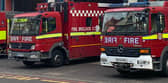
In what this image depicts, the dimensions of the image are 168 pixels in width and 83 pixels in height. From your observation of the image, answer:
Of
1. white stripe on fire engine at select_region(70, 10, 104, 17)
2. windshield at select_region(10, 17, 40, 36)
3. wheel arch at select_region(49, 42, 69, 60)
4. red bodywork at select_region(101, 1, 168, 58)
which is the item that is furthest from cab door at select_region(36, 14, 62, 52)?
red bodywork at select_region(101, 1, 168, 58)

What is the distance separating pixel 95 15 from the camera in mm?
18484

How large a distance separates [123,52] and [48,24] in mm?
5154

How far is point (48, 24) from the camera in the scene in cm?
1642

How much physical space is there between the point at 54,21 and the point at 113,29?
4.66 m

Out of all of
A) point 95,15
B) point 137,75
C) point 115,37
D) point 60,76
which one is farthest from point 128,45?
point 95,15

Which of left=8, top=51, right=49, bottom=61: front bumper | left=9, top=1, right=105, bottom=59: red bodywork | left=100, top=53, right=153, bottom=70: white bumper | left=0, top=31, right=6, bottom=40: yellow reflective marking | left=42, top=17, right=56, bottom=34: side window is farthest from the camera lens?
left=0, top=31, right=6, bottom=40: yellow reflective marking

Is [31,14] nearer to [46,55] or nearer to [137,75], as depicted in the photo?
[46,55]

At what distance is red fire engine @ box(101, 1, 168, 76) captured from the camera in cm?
1209

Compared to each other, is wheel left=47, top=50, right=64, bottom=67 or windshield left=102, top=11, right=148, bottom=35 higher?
windshield left=102, top=11, right=148, bottom=35

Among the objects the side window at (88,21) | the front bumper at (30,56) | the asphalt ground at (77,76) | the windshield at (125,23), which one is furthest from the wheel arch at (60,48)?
the windshield at (125,23)

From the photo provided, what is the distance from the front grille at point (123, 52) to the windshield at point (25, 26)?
4.45 meters

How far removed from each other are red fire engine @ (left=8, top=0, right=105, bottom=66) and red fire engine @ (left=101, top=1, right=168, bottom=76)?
161 inches

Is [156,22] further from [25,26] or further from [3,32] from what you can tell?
[3,32]

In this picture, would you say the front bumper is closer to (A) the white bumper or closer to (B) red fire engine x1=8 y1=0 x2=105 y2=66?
(B) red fire engine x1=8 y1=0 x2=105 y2=66
